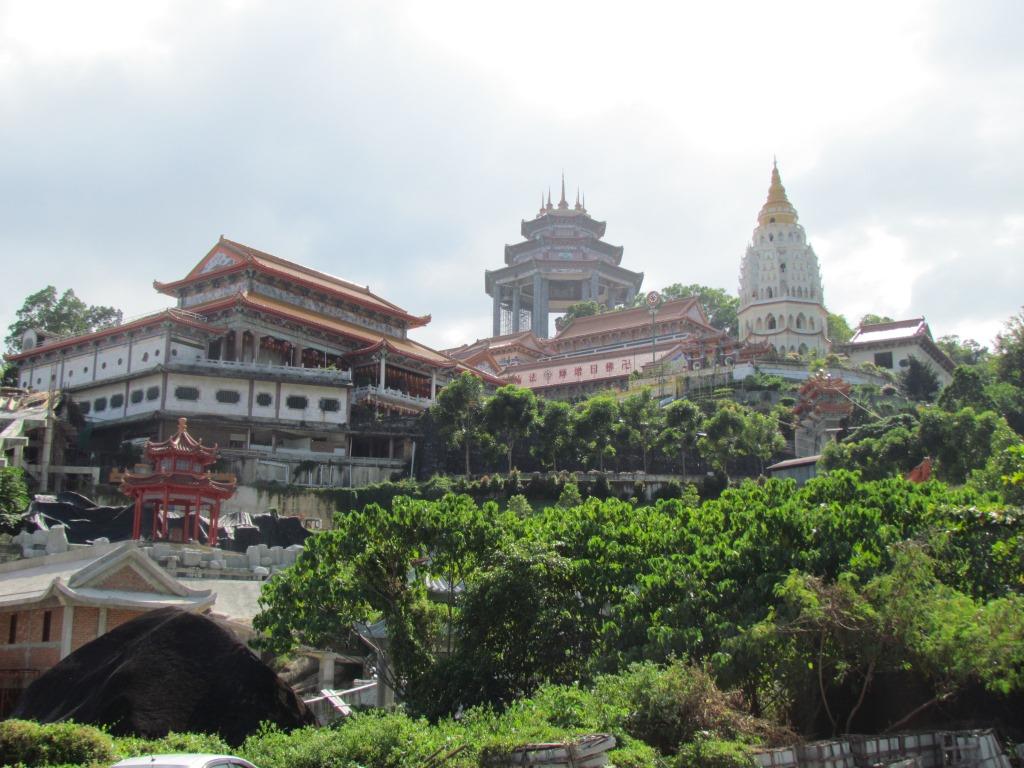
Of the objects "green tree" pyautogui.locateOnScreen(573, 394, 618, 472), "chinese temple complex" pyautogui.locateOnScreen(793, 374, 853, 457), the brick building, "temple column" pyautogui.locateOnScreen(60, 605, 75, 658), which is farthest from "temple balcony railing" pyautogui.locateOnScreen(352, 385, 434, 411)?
"temple column" pyautogui.locateOnScreen(60, 605, 75, 658)

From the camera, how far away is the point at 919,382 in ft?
249

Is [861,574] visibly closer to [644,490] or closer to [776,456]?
[644,490]

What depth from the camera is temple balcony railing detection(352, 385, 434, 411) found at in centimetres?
5850

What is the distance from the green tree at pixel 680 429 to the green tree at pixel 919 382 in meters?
26.7

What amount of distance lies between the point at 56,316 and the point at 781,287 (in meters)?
50.4

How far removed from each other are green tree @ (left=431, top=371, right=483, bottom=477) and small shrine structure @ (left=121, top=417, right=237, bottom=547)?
13530mm

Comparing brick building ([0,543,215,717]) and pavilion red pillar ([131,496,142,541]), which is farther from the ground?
pavilion red pillar ([131,496,142,541])

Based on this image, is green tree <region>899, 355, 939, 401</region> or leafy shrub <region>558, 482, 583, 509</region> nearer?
leafy shrub <region>558, 482, 583, 509</region>

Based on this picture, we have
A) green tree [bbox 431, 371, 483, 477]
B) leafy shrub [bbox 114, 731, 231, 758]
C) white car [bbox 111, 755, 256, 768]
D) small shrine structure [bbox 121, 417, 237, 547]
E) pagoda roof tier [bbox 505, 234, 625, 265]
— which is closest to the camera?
white car [bbox 111, 755, 256, 768]

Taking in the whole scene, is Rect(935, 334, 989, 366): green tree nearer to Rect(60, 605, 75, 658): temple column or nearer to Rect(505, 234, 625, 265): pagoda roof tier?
Rect(505, 234, 625, 265): pagoda roof tier

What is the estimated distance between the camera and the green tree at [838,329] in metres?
99.8

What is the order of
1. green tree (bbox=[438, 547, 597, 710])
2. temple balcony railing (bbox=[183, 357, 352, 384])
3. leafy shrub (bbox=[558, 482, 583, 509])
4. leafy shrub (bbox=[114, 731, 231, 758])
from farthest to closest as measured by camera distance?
1. temple balcony railing (bbox=[183, 357, 352, 384])
2. leafy shrub (bbox=[558, 482, 583, 509])
3. green tree (bbox=[438, 547, 597, 710])
4. leafy shrub (bbox=[114, 731, 231, 758])

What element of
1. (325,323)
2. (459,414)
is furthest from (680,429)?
(325,323)

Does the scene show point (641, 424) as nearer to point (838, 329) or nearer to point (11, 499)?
point (11, 499)
